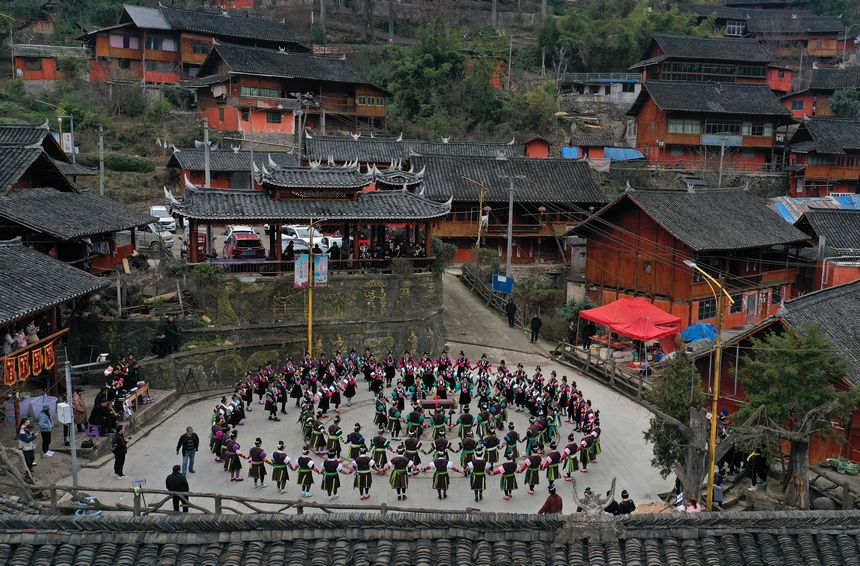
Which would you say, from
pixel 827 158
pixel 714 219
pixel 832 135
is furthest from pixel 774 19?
pixel 714 219

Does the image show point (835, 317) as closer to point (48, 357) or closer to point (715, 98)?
point (48, 357)

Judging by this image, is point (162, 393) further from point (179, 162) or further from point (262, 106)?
point (262, 106)

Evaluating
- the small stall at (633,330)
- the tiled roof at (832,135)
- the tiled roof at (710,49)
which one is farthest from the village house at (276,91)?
the small stall at (633,330)

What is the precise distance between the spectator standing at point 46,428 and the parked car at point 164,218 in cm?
2391

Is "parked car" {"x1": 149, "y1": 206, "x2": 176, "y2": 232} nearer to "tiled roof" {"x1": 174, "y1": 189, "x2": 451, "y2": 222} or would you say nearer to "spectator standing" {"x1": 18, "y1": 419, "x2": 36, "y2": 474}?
"tiled roof" {"x1": 174, "y1": 189, "x2": 451, "y2": 222}

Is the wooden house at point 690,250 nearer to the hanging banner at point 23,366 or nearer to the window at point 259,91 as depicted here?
the hanging banner at point 23,366

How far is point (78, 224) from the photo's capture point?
2778 cm

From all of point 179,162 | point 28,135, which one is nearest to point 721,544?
point 28,135

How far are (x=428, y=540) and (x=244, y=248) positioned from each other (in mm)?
28975

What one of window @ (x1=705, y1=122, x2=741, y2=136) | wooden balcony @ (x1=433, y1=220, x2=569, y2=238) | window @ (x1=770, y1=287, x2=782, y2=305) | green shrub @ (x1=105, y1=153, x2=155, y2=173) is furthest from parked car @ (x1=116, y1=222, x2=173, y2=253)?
window @ (x1=705, y1=122, x2=741, y2=136)

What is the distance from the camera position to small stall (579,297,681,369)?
3120cm

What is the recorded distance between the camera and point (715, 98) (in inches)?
2413

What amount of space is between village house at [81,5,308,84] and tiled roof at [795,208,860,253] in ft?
148

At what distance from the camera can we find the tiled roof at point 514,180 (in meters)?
47.2
